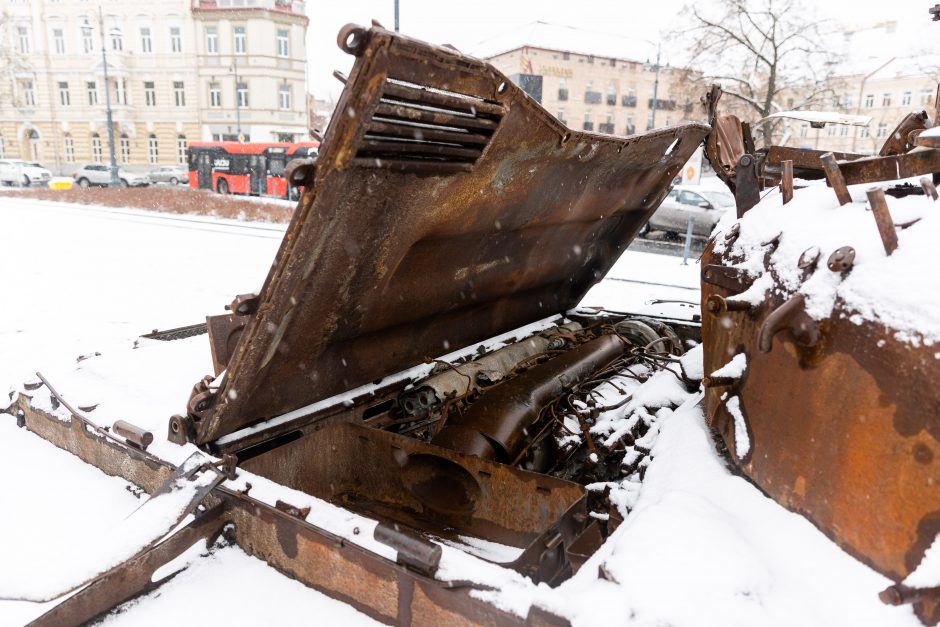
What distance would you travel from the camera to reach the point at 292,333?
222 cm

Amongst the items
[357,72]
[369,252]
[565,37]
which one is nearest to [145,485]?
[369,252]

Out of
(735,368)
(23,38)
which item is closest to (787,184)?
(735,368)

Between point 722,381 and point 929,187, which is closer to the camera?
point 929,187

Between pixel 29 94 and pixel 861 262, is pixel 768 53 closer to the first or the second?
pixel 861 262

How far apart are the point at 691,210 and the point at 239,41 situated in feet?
118

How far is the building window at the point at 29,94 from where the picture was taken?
43.8m

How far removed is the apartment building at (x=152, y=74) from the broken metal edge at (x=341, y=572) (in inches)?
1734

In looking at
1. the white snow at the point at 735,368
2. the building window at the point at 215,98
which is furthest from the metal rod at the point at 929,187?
the building window at the point at 215,98

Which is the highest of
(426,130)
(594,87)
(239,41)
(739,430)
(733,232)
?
(239,41)

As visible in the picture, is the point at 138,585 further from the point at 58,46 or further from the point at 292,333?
the point at 58,46

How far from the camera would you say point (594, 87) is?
159ft

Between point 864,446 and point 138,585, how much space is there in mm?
1811

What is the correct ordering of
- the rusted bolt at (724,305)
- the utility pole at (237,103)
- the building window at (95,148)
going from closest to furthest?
1. the rusted bolt at (724,305)
2. the utility pole at (237,103)
3. the building window at (95,148)

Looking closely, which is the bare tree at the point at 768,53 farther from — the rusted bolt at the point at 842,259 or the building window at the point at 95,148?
the building window at the point at 95,148
